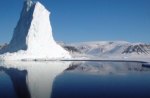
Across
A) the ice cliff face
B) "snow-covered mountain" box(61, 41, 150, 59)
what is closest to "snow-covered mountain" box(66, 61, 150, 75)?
the ice cliff face

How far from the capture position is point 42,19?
4122 cm

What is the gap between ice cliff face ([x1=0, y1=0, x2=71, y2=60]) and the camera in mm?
35969

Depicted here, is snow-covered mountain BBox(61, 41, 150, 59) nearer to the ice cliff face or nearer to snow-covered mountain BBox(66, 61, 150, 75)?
the ice cliff face

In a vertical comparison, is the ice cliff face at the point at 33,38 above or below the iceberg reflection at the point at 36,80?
above

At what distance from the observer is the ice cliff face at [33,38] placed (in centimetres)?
3597

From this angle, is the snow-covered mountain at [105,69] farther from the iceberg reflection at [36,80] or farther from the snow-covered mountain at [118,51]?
the snow-covered mountain at [118,51]

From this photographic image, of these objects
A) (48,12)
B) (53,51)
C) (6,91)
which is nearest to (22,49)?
(53,51)

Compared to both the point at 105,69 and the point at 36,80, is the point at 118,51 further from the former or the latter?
the point at 36,80

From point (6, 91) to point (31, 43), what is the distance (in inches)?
1055

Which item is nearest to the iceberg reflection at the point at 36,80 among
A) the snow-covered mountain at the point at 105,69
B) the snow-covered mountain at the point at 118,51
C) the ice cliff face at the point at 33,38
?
the snow-covered mountain at the point at 105,69

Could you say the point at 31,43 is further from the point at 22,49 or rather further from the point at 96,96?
the point at 96,96

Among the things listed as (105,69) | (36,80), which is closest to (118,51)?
(105,69)

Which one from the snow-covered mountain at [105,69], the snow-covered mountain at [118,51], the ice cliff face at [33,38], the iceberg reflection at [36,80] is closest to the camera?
the iceberg reflection at [36,80]

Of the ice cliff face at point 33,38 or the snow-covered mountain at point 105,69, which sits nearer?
the snow-covered mountain at point 105,69
